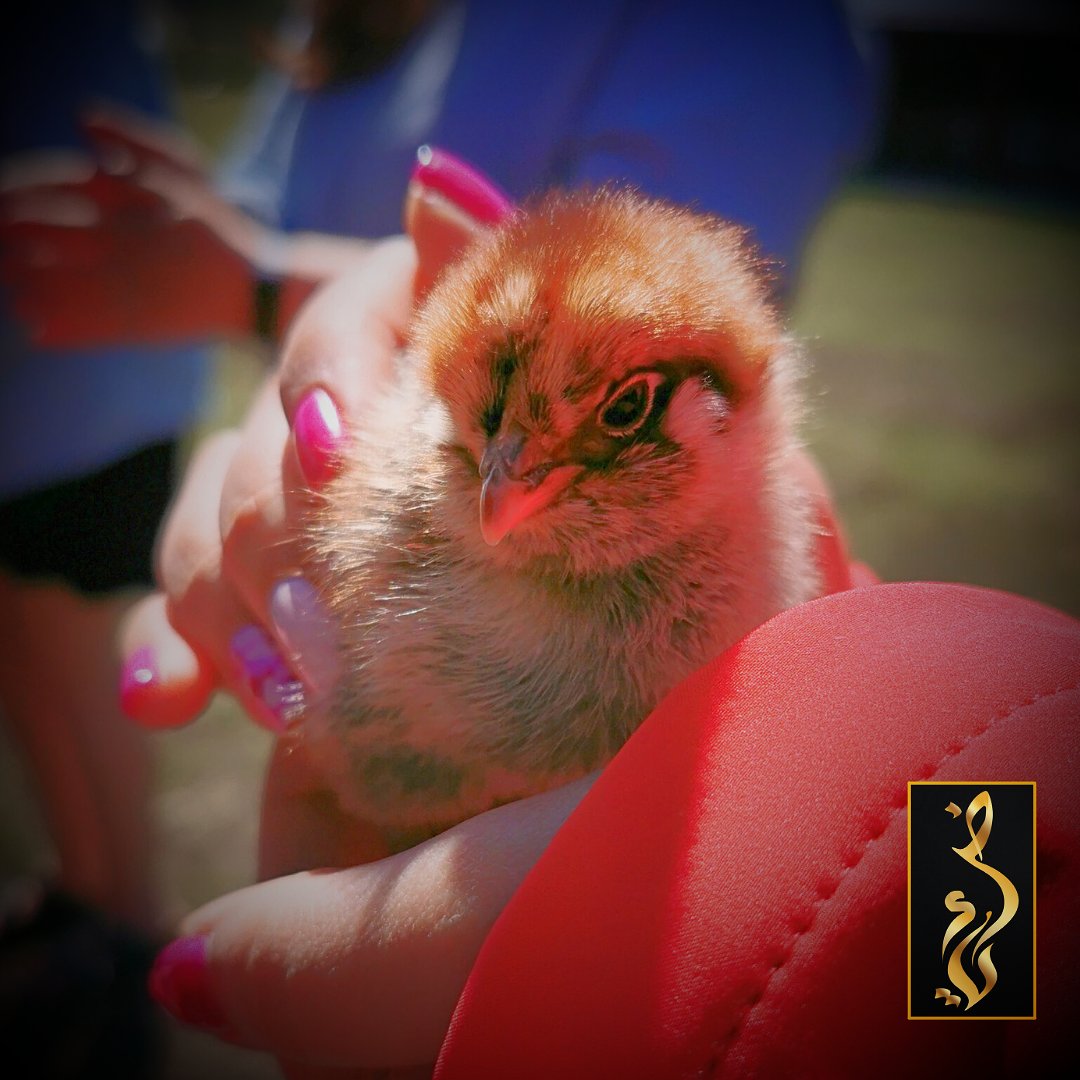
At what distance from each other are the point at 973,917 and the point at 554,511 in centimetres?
23

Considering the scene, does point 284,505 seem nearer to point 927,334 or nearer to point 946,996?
point 946,996

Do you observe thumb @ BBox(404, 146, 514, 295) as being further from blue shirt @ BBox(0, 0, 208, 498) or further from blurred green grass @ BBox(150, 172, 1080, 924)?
blurred green grass @ BBox(150, 172, 1080, 924)

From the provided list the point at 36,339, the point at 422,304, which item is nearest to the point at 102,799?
the point at 36,339

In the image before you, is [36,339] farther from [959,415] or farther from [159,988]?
[959,415]

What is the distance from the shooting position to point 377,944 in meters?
0.41

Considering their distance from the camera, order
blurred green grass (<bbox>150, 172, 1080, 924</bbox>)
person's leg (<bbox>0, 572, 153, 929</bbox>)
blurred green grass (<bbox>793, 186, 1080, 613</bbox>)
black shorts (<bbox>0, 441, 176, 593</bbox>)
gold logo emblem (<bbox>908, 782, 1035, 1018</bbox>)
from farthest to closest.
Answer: blurred green grass (<bbox>793, 186, 1080, 613</bbox>), blurred green grass (<bbox>150, 172, 1080, 924</bbox>), person's leg (<bbox>0, 572, 153, 929</bbox>), black shorts (<bbox>0, 441, 176, 593</bbox>), gold logo emblem (<bbox>908, 782, 1035, 1018</bbox>)

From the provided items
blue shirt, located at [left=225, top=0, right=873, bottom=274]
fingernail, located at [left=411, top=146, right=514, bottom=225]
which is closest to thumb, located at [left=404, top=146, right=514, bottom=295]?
fingernail, located at [left=411, top=146, right=514, bottom=225]

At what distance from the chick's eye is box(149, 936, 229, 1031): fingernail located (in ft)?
1.13

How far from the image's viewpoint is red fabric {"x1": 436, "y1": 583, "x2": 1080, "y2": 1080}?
0.31m

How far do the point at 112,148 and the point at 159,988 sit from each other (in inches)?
25.7

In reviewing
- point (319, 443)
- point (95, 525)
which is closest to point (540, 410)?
point (319, 443)

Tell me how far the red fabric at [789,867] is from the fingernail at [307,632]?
0.19 m

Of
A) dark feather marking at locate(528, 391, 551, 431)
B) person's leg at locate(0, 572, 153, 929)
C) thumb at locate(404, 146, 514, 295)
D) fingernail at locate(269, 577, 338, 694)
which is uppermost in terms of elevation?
thumb at locate(404, 146, 514, 295)

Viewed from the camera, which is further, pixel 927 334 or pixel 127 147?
pixel 927 334
